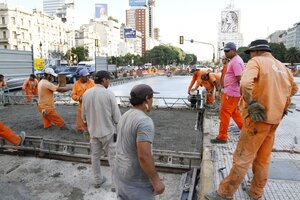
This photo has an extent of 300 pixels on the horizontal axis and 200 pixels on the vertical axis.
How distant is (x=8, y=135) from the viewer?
5559mm

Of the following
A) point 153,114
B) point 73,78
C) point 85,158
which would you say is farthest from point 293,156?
point 73,78

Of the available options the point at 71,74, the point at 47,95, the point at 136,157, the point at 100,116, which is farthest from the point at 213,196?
the point at 71,74

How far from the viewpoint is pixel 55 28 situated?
91.9 m

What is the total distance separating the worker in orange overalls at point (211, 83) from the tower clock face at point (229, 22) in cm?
3401

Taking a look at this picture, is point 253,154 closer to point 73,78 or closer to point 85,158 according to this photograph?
point 85,158

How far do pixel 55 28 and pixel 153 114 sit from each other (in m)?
91.6

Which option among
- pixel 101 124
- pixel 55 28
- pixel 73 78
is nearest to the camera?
pixel 101 124

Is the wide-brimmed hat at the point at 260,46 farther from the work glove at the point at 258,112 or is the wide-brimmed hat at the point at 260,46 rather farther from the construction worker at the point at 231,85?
the construction worker at the point at 231,85

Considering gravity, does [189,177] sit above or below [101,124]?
below

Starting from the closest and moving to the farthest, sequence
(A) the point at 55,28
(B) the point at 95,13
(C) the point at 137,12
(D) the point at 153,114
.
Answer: (D) the point at 153,114 < (A) the point at 55,28 < (B) the point at 95,13 < (C) the point at 137,12

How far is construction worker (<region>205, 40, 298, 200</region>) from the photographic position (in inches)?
115

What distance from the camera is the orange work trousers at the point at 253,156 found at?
2959 millimetres

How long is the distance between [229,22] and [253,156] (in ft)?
141

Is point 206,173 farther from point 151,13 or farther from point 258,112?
point 151,13
